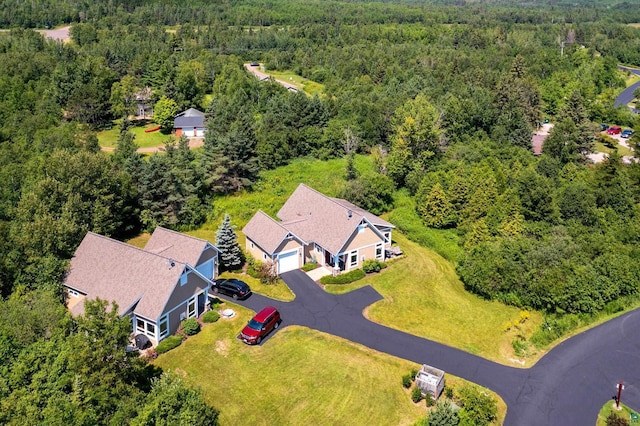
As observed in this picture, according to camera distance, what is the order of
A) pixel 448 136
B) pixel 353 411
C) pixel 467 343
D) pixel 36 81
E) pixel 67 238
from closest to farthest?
pixel 353 411 → pixel 467 343 → pixel 67 238 → pixel 448 136 → pixel 36 81

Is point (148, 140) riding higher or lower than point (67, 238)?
lower

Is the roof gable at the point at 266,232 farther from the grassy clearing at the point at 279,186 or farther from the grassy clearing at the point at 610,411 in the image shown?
the grassy clearing at the point at 610,411

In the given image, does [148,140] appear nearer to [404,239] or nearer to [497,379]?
[404,239]

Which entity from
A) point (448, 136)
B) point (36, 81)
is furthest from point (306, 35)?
point (448, 136)

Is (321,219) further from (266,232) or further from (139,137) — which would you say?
(139,137)

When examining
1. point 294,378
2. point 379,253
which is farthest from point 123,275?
point 379,253
